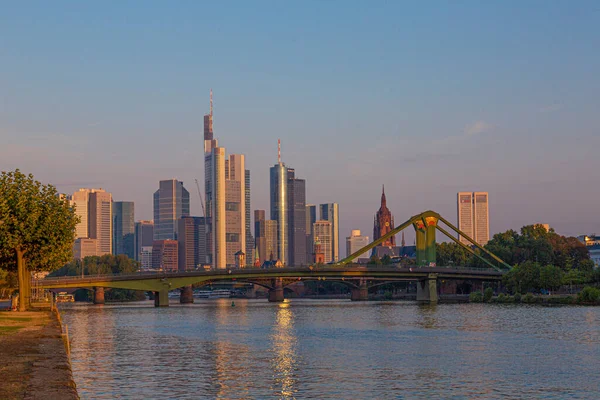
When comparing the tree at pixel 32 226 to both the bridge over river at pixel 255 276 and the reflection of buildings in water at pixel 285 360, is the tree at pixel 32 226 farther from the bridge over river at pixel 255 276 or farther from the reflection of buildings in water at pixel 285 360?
the bridge over river at pixel 255 276

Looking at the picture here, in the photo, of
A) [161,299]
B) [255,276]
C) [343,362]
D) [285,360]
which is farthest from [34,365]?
[161,299]

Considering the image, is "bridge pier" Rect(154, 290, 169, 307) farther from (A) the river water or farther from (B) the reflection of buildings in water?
(B) the reflection of buildings in water

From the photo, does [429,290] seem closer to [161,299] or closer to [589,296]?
[589,296]

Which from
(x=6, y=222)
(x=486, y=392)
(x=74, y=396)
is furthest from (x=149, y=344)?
(x=74, y=396)

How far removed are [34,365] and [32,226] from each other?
46.1 meters

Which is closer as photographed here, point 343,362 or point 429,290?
point 343,362

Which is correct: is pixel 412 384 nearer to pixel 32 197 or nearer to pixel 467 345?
pixel 467 345

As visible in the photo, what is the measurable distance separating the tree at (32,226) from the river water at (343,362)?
26.0 feet

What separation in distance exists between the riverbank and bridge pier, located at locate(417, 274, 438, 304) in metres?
135

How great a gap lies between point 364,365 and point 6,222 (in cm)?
4018

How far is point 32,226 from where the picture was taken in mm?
78312

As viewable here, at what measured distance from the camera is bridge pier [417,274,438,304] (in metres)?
183

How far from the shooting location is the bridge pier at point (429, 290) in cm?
18338

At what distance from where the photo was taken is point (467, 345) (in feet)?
204
